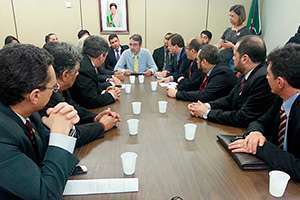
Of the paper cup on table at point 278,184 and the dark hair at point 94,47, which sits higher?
the dark hair at point 94,47

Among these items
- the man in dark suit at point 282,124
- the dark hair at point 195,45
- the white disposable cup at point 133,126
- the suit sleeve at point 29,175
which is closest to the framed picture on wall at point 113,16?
the dark hair at point 195,45

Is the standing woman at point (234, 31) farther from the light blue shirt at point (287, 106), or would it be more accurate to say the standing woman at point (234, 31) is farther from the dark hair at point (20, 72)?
the dark hair at point (20, 72)

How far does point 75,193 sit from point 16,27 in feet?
17.4

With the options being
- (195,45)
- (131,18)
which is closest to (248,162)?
(195,45)

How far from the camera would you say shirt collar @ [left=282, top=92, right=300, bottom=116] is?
1.59 m

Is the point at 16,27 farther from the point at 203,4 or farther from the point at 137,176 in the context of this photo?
the point at 137,176

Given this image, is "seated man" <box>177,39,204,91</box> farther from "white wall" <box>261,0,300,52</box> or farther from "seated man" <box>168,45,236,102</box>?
"white wall" <box>261,0,300,52</box>

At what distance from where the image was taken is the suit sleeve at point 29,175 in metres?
0.98

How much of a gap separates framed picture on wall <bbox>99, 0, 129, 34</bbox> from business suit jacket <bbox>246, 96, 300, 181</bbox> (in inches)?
174

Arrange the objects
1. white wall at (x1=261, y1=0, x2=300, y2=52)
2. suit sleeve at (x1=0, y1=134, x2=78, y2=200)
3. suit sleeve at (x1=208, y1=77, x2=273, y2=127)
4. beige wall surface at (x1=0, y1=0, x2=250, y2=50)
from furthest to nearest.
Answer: beige wall surface at (x1=0, y1=0, x2=250, y2=50), white wall at (x1=261, y1=0, x2=300, y2=52), suit sleeve at (x1=208, y1=77, x2=273, y2=127), suit sleeve at (x1=0, y1=134, x2=78, y2=200)

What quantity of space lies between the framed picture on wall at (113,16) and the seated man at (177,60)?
1.78 metres

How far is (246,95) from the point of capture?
83.0 inches

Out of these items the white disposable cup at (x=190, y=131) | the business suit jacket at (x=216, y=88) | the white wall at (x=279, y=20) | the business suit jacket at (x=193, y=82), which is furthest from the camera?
the white wall at (x=279, y=20)

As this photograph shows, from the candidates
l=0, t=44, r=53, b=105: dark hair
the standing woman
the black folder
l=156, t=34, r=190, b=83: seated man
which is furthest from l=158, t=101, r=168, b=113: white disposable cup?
the standing woman
